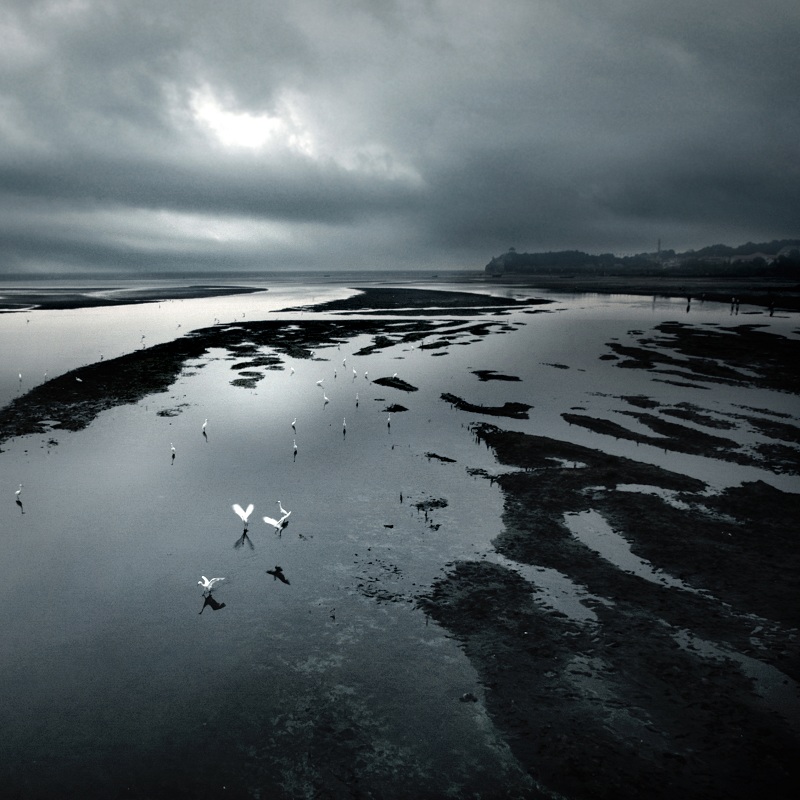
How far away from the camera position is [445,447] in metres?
22.7

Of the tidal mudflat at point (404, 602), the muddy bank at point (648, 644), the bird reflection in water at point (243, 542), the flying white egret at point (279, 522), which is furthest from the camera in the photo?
the flying white egret at point (279, 522)

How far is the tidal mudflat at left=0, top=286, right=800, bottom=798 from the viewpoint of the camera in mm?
8602

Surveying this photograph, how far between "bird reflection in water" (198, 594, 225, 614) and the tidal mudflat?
0.55ft

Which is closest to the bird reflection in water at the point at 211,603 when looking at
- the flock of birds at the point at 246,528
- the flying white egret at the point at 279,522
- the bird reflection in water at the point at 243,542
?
the flock of birds at the point at 246,528

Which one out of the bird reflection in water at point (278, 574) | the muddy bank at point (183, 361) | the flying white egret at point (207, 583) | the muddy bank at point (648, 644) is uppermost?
the muddy bank at point (183, 361)

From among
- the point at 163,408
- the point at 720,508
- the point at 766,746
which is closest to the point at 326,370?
the point at 163,408

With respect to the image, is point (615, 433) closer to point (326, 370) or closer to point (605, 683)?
point (605, 683)

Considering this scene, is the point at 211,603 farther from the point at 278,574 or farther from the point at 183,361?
the point at 183,361

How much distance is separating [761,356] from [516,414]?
993 inches

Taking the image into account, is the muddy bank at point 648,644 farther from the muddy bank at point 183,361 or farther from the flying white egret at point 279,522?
the muddy bank at point 183,361

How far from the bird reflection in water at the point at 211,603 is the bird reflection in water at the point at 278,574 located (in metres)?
1.47

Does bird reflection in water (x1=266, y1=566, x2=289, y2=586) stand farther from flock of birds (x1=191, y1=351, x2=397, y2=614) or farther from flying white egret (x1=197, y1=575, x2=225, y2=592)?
flying white egret (x1=197, y1=575, x2=225, y2=592)

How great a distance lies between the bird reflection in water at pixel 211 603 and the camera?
40.2ft

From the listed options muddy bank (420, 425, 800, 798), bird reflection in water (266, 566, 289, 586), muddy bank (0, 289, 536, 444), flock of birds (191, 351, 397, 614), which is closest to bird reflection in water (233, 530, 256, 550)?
flock of birds (191, 351, 397, 614)
